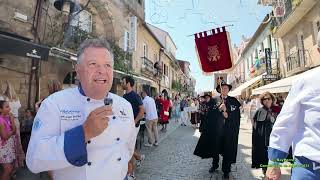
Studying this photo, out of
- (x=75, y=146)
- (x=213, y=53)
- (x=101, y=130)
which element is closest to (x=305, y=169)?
(x=101, y=130)

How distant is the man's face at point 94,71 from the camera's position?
1858 mm

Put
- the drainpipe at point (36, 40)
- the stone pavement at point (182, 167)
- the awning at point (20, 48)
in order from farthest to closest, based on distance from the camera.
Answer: the drainpipe at point (36, 40) < the stone pavement at point (182, 167) < the awning at point (20, 48)

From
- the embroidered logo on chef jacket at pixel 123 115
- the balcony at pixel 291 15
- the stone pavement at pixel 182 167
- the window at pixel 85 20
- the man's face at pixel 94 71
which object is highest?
the balcony at pixel 291 15

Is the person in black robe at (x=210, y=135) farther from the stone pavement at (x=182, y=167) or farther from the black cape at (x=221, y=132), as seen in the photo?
the stone pavement at (x=182, y=167)

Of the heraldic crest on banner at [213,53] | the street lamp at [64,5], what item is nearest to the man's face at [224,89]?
the heraldic crest on banner at [213,53]

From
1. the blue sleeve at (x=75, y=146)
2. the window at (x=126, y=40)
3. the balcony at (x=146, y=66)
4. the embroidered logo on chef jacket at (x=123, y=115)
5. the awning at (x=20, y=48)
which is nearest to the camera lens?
the blue sleeve at (x=75, y=146)

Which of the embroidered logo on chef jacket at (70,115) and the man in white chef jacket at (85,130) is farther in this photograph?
the embroidered logo on chef jacket at (70,115)

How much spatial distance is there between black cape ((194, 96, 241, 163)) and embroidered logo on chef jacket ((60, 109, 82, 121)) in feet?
16.2

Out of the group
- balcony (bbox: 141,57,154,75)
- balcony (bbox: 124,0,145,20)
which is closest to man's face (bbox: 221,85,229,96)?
balcony (bbox: 124,0,145,20)

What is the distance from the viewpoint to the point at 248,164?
7.61 meters

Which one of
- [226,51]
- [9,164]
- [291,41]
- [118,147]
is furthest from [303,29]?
[118,147]

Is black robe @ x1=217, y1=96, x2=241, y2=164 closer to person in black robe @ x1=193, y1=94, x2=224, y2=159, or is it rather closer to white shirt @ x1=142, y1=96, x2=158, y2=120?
person in black robe @ x1=193, y1=94, x2=224, y2=159

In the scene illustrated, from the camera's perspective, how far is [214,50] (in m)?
7.17

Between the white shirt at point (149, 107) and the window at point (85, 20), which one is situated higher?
the window at point (85, 20)
